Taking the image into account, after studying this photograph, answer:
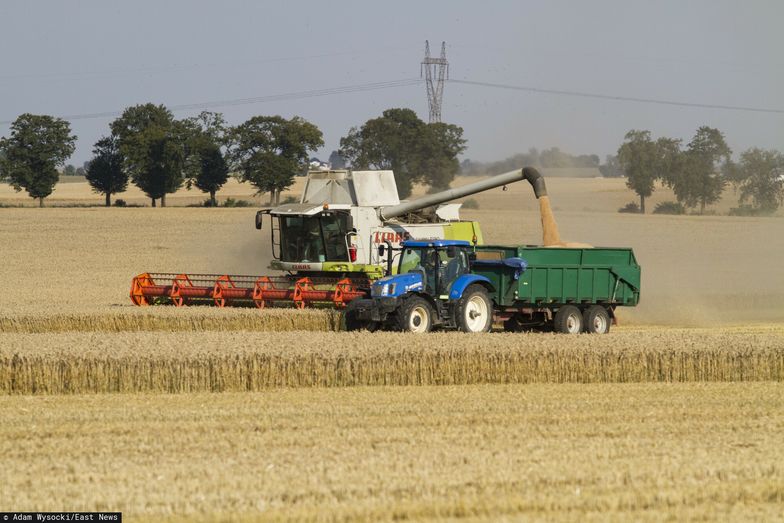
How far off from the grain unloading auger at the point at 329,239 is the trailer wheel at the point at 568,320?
365 cm

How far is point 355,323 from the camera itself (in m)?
Result: 17.8

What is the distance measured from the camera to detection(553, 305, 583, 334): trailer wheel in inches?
734

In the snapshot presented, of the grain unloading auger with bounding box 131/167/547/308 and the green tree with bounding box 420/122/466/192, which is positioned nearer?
the grain unloading auger with bounding box 131/167/547/308

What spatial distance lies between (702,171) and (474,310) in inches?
1940

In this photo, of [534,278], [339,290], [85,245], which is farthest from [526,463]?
[85,245]

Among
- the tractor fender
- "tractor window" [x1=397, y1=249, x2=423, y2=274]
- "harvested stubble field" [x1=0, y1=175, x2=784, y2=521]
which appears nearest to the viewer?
"harvested stubble field" [x1=0, y1=175, x2=784, y2=521]

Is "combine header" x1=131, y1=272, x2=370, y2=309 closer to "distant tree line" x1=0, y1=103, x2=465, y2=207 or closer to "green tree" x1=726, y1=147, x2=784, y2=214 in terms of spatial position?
"distant tree line" x1=0, y1=103, x2=465, y2=207

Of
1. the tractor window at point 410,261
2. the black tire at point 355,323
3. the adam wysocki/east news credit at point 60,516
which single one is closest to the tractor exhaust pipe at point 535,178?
the tractor window at point 410,261

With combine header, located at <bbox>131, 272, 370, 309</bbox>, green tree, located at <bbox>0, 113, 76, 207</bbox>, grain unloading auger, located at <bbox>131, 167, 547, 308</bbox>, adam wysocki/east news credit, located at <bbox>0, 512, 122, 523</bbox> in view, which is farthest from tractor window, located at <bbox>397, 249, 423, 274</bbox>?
green tree, located at <bbox>0, 113, 76, 207</bbox>

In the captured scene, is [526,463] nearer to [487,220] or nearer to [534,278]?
[534,278]

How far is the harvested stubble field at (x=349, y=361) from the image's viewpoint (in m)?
12.9

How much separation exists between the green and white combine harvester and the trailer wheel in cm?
2

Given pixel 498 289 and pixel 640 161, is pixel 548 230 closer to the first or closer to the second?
pixel 498 289

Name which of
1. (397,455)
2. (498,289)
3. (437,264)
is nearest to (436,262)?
(437,264)
